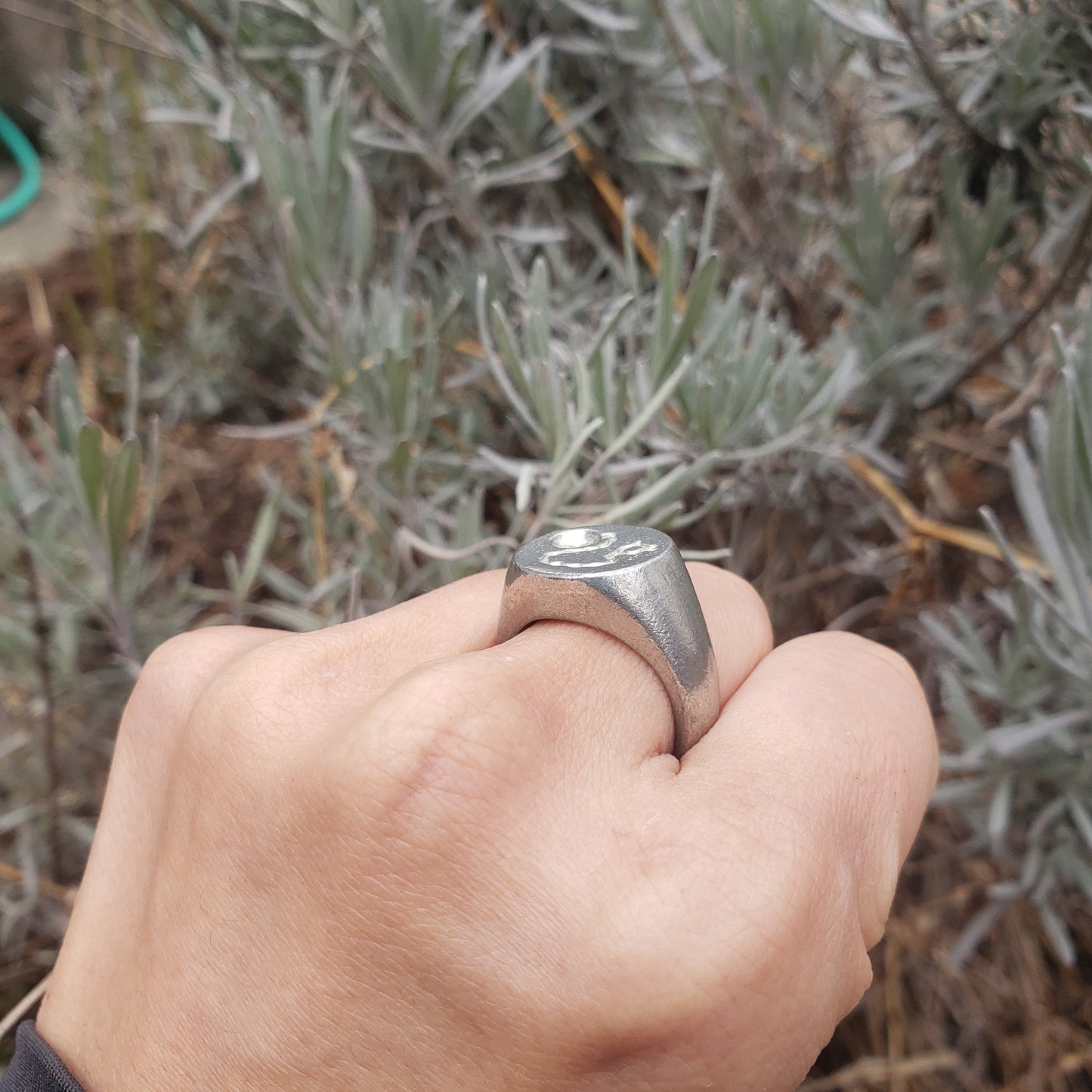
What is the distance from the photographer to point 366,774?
450 millimetres

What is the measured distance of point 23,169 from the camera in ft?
9.98

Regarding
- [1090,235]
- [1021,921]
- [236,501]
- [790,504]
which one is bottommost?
[1021,921]

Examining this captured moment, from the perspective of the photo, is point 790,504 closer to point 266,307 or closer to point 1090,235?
point 1090,235

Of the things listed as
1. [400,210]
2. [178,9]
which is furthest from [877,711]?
[178,9]

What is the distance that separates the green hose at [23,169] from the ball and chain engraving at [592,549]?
115 inches

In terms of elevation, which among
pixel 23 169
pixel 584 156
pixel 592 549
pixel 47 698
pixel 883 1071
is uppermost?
pixel 23 169

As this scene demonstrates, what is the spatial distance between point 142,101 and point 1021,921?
1.96 meters

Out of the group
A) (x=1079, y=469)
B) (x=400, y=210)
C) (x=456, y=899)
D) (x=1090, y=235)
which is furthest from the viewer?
(x=400, y=210)

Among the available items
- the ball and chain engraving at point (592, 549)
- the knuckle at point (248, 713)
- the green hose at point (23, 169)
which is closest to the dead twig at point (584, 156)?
the ball and chain engraving at point (592, 549)

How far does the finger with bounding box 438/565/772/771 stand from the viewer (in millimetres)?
477

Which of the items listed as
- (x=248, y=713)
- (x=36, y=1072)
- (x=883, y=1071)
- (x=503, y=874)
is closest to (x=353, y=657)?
(x=248, y=713)

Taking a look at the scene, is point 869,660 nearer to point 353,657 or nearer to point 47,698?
point 353,657

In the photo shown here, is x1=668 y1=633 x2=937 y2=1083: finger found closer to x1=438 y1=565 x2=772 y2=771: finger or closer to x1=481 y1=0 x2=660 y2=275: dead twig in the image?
x1=438 y1=565 x2=772 y2=771: finger

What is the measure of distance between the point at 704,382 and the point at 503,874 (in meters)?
0.46
